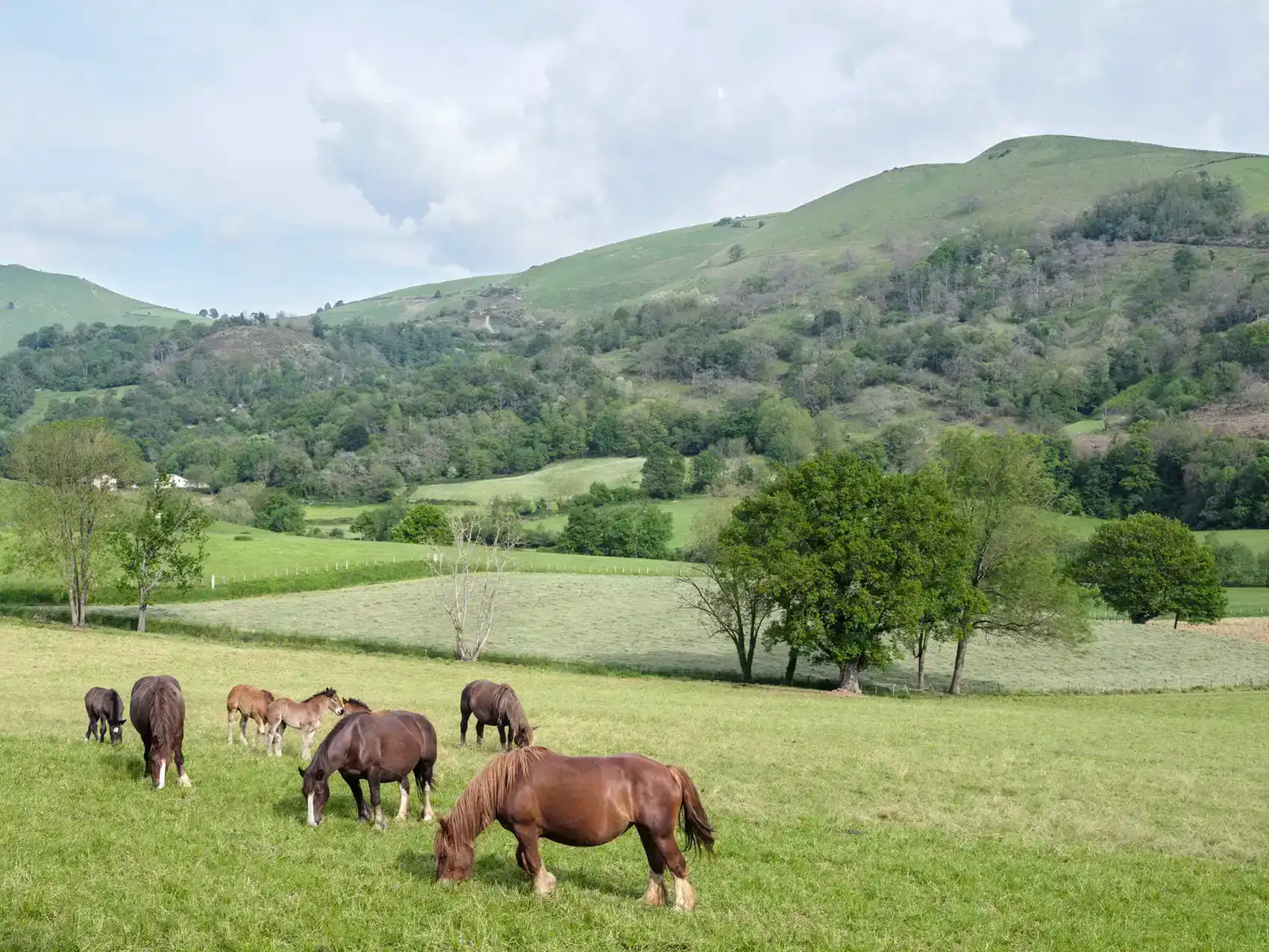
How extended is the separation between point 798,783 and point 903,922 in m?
8.51

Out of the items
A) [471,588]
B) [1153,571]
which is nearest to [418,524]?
[471,588]

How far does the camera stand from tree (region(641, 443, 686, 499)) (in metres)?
148

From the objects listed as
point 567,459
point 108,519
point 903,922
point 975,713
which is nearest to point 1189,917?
point 903,922

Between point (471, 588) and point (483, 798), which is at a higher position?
point (483, 798)

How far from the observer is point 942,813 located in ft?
57.4

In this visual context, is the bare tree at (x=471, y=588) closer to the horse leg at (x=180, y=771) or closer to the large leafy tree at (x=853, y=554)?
the large leafy tree at (x=853, y=554)

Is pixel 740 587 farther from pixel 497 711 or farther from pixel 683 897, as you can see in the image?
pixel 683 897

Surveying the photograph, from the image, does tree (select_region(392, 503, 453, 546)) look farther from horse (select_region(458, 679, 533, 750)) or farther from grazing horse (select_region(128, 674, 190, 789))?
grazing horse (select_region(128, 674, 190, 789))

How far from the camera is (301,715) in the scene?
19.4 metres

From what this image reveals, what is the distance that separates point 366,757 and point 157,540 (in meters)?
53.7

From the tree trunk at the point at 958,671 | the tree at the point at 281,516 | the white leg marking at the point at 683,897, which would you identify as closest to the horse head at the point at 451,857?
the white leg marking at the point at 683,897

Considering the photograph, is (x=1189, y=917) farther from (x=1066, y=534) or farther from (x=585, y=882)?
(x=1066, y=534)

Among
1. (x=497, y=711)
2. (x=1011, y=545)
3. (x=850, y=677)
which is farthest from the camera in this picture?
(x=1011, y=545)

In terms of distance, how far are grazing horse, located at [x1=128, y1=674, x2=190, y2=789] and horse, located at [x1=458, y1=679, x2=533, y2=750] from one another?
7.27m
